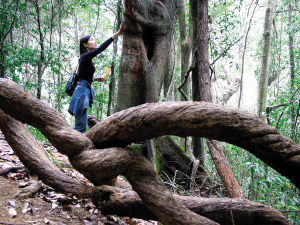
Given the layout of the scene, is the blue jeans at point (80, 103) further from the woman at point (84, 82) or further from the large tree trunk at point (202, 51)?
the large tree trunk at point (202, 51)

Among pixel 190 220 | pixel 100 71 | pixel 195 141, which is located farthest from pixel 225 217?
pixel 100 71

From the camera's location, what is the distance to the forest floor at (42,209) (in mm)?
1886

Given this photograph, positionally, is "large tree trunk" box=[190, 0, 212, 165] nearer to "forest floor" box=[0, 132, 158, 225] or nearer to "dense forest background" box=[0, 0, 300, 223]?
"dense forest background" box=[0, 0, 300, 223]

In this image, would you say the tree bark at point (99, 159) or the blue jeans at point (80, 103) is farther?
the blue jeans at point (80, 103)

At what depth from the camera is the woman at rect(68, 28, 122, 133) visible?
330 centimetres

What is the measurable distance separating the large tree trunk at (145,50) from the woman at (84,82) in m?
0.25

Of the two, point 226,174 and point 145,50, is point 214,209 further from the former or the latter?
point 145,50

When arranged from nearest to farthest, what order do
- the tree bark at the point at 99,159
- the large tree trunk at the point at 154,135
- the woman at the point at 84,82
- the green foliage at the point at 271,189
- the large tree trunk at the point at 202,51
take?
the large tree trunk at the point at 154,135, the tree bark at the point at 99,159, the green foliage at the point at 271,189, the woman at the point at 84,82, the large tree trunk at the point at 202,51

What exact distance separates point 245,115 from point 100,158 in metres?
1.02

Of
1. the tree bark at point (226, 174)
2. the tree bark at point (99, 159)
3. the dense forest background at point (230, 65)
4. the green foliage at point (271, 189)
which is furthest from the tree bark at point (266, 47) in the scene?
the tree bark at point (99, 159)

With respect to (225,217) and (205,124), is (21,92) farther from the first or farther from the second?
(225,217)

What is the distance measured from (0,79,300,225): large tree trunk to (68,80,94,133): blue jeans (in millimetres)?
1352

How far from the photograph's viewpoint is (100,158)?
1.79 m

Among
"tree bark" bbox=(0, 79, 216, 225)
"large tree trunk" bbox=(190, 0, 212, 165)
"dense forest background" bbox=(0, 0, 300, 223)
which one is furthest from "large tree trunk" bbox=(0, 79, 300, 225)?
"large tree trunk" bbox=(190, 0, 212, 165)
